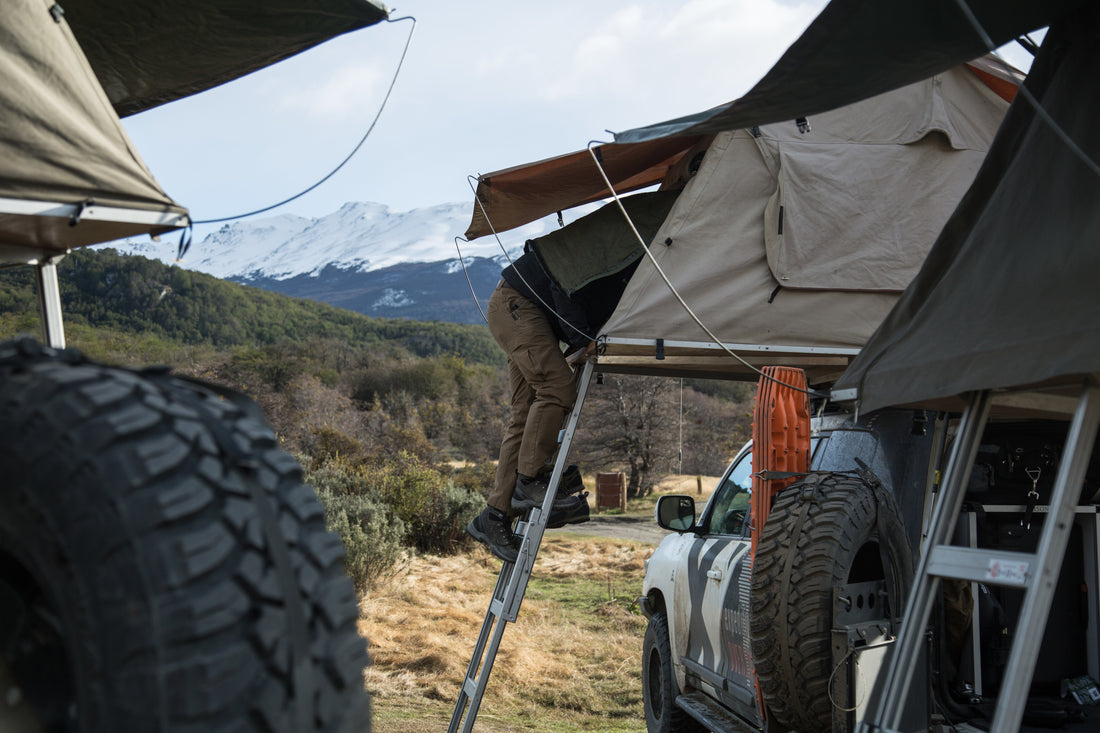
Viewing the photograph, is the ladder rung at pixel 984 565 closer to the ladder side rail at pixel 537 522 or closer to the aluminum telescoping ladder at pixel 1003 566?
the aluminum telescoping ladder at pixel 1003 566

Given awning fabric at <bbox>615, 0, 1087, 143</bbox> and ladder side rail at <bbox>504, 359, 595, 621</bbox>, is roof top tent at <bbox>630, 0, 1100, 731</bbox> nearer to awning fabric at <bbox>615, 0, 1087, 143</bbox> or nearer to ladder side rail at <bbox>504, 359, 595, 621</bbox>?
awning fabric at <bbox>615, 0, 1087, 143</bbox>

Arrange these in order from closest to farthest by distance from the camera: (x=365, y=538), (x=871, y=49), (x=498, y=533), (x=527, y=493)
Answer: (x=871, y=49) < (x=527, y=493) < (x=498, y=533) < (x=365, y=538)

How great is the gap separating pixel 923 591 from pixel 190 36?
3448 millimetres

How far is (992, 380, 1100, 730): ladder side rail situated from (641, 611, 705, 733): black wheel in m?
3.86

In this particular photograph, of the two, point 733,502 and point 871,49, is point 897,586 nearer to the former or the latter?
point 733,502

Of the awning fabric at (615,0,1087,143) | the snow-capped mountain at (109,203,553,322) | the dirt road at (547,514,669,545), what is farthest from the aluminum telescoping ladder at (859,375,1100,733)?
the snow-capped mountain at (109,203,553,322)

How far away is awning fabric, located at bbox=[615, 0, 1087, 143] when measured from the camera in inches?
115

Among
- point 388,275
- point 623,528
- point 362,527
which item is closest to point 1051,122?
point 362,527

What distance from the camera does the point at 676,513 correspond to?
5871mm

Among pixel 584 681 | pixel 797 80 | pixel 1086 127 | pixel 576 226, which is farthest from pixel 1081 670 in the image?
pixel 584 681

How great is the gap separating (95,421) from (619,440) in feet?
82.5

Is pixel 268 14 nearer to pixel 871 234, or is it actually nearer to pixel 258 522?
pixel 258 522

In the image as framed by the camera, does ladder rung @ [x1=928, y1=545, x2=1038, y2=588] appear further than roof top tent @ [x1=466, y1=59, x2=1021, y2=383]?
No

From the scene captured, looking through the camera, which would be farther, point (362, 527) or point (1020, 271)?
point (362, 527)
